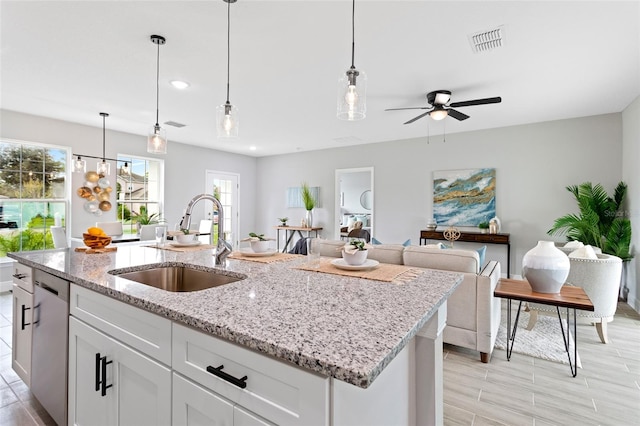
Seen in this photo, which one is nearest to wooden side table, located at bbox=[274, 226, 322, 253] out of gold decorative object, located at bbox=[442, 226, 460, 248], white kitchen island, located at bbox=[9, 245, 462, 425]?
gold decorative object, located at bbox=[442, 226, 460, 248]

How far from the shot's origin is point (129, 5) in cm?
223

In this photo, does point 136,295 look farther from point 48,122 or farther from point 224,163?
point 224,163

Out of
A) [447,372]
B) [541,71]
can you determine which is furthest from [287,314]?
[541,71]

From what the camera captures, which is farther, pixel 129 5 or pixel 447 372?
pixel 447 372

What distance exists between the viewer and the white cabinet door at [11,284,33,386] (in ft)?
6.48

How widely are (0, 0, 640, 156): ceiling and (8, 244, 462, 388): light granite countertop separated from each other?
1.85m

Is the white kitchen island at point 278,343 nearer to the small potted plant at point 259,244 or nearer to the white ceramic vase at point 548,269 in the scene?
the small potted plant at point 259,244

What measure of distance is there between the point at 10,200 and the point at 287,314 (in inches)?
226

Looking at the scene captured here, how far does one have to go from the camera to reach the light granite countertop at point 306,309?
Result: 715 millimetres

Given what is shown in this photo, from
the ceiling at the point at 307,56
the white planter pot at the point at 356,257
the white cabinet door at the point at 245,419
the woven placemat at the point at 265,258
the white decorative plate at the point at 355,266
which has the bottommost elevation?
the white cabinet door at the point at 245,419

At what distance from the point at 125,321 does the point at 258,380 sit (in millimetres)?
728

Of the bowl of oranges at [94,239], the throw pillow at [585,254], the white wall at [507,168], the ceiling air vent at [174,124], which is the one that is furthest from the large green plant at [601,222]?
the ceiling air vent at [174,124]

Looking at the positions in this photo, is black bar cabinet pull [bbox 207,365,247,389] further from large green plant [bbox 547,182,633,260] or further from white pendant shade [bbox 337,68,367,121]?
large green plant [bbox 547,182,633,260]

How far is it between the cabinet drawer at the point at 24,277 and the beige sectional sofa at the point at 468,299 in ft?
8.57
